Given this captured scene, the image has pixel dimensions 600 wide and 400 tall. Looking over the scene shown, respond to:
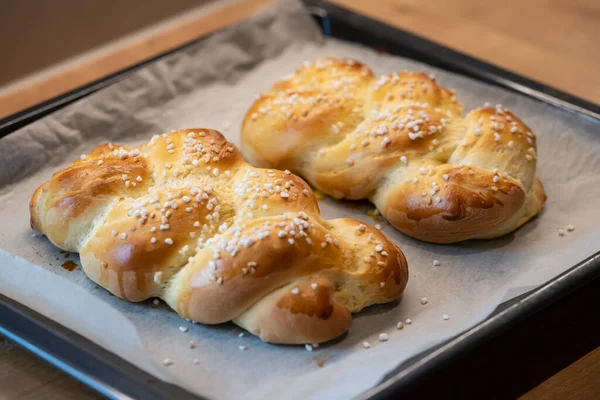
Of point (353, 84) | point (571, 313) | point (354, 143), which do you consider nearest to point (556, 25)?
point (353, 84)

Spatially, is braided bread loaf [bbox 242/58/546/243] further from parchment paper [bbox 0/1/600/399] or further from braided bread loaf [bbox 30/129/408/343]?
braided bread loaf [bbox 30/129/408/343]

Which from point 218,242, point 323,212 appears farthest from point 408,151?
point 218,242

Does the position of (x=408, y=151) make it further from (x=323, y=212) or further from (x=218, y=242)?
(x=218, y=242)

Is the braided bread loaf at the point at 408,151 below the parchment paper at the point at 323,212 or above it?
above

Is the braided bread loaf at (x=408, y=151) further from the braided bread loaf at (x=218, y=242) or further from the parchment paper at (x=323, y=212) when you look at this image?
the braided bread loaf at (x=218, y=242)

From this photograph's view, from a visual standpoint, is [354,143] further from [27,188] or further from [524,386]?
[27,188]

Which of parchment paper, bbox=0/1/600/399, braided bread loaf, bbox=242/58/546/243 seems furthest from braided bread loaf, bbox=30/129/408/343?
braided bread loaf, bbox=242/58/546/243

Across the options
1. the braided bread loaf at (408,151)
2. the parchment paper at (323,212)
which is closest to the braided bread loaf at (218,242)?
the parchment paper at (323,212)
